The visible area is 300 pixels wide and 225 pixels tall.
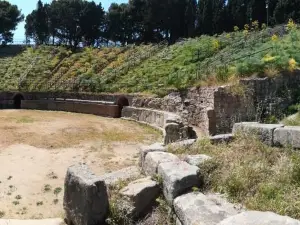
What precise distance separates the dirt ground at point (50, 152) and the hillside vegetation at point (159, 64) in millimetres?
4030

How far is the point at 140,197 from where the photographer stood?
222 inches

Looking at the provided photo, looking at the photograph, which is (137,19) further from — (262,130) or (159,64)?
(262,130)

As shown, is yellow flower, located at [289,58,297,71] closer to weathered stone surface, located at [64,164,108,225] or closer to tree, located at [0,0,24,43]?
weathered stone surface, located at [64,164,108,225]

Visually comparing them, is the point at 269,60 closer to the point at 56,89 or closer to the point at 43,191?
the point at 43,191

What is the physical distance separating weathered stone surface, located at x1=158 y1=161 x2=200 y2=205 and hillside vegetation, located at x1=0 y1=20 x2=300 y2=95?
8.96m

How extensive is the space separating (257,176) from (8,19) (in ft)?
203

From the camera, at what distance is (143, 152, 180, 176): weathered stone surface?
6258mm

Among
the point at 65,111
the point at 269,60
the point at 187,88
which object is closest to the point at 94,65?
the point at 65,111

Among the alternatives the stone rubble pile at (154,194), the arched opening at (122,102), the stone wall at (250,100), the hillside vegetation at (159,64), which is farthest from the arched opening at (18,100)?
the stone rubble pile at (154,194)

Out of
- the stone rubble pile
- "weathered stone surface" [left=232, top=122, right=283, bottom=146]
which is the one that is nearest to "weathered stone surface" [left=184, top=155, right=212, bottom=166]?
the stone rubble pile

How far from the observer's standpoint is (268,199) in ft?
15.5

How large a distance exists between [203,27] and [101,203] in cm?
4380

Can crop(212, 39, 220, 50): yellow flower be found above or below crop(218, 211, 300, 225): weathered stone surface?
above

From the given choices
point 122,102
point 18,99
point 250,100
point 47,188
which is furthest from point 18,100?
point 47,188
